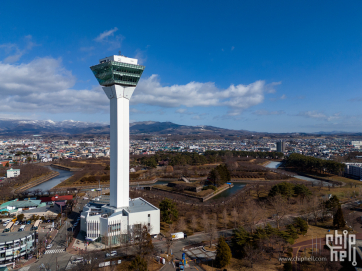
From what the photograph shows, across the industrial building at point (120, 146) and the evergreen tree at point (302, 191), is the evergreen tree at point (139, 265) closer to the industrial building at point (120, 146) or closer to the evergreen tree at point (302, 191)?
the industrial building at point (120, 146)

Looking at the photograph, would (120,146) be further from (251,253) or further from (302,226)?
(302,226)

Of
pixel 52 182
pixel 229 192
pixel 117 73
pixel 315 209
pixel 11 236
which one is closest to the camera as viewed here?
pixel 11 236

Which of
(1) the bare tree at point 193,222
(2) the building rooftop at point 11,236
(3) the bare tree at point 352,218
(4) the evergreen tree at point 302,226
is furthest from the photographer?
(1) the bare tree at point 193,222

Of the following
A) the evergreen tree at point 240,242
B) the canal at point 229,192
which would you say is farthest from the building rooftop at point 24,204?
the evergreen tree at point 240,242

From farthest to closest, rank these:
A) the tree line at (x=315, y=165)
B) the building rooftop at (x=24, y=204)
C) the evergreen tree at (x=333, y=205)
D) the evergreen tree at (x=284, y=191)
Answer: the tree line at (x=315, y=165) → the evergreen tree at (x=284, y=191) → the building rooftop at (x=24, y=204) → the evergreen tree at (x=333, y=205)

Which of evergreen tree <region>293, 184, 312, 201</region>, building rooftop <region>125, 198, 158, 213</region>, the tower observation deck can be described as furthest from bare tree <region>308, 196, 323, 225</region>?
the tower observation deck

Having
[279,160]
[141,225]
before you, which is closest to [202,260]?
[141,225]

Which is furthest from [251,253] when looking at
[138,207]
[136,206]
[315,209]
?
[315,209]

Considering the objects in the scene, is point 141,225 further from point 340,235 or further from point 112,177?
point 340,235
